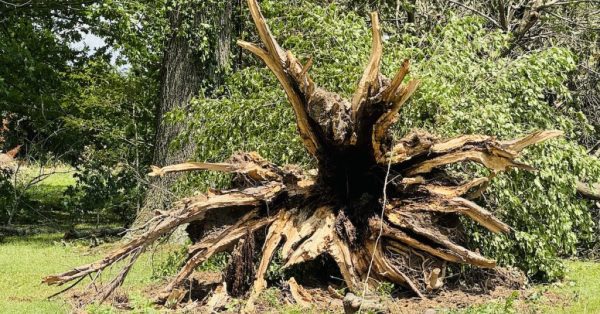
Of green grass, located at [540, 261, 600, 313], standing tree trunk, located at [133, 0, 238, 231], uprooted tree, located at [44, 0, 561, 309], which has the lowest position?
green grass, located at [540, 261, 600, 313]

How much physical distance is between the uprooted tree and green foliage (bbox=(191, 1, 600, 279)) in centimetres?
70

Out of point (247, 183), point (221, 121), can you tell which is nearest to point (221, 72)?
point (221, 121)

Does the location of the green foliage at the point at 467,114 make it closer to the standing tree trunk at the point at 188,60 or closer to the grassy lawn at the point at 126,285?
the grassy lawn at the point at 126,285

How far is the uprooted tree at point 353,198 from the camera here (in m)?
7.12

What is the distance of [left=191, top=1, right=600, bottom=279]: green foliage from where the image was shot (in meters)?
8.21

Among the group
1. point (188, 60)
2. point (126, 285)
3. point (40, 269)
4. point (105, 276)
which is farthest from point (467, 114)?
point (40, 269)

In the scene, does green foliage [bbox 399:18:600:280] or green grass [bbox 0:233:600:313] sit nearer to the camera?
green grass [bbox 0:233:600:313]

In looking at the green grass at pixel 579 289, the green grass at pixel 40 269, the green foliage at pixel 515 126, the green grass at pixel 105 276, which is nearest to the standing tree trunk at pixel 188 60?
the green grass at pixel 40 269

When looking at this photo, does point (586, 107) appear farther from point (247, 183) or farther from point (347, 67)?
point (247, 183)

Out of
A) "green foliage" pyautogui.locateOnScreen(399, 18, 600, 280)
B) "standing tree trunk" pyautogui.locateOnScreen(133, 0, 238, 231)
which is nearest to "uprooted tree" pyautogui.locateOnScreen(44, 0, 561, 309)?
"green foliage" pyautogui.locateOnScreen(399, 18, 600, 280)

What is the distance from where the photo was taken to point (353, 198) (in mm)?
7859

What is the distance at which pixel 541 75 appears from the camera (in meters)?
8.57

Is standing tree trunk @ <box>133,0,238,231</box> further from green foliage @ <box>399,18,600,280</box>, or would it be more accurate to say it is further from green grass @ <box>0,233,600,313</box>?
green foliage @ <box>399,18,600,280</box>

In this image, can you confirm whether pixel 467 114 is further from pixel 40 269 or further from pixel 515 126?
pixel 40 269
